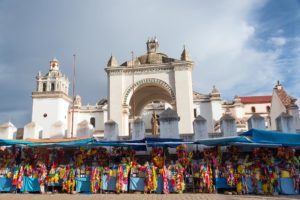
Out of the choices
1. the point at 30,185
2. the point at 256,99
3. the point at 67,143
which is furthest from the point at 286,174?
the point at 256,99

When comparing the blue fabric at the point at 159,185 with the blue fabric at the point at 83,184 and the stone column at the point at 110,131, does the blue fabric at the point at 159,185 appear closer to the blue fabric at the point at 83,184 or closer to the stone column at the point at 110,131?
the blue fabric at the point at 83,184

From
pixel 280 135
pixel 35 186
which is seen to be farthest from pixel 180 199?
pixel 35 186

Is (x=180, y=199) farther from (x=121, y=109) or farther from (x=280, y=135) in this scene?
(x=121, y=109)

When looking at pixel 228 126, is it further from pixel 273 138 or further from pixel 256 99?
pixel 256 99

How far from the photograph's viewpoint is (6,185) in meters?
10.8

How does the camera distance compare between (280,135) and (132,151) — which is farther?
(132,151)

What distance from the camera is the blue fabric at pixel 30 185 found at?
10750 mm

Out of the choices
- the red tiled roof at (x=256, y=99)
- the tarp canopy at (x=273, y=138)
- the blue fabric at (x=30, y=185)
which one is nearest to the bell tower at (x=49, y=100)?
the blue fabric at (x=30, y=185)

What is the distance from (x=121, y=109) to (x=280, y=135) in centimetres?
1279

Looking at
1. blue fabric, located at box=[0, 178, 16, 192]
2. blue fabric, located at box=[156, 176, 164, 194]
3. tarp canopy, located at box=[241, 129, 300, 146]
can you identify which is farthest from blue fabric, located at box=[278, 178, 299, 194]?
blue fabric, located at box=[0, 178, 16, 192]

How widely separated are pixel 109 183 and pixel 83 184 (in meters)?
0.96

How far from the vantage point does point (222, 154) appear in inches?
444

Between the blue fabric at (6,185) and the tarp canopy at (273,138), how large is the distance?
29.6 ft

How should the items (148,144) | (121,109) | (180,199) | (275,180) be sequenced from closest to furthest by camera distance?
(180,199)
(275,180)
(148,144)
(121,109)
